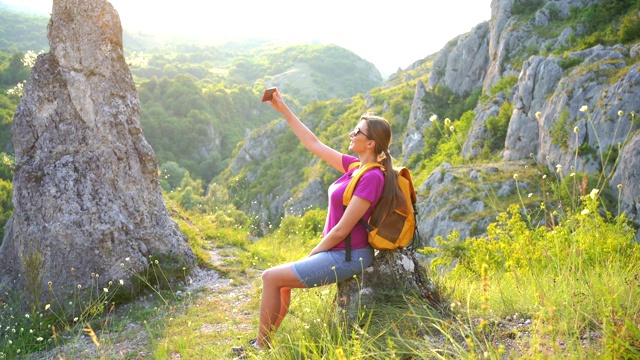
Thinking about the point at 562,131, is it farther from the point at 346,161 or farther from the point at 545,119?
the point at 346,161

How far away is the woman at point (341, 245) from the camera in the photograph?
421 centimetres

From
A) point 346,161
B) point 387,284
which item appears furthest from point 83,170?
point 387,284

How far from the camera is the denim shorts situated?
4.23 meters

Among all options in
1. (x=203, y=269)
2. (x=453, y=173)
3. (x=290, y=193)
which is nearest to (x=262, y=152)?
(x=290, y=193)

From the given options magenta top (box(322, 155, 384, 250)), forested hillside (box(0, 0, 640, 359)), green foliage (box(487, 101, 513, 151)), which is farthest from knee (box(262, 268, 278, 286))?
green foliage (box(487, 101, 513, 151))

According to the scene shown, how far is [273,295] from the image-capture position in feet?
14.1

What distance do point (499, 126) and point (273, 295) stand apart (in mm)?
21729

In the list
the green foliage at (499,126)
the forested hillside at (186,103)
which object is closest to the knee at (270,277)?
the green foliage at (499,126)

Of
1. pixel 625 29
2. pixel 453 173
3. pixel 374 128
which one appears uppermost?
pixel 625 29

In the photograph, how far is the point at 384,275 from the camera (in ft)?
14.8

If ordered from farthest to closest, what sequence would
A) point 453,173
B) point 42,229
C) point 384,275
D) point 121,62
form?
point 453,173 → point 121,62 → point 42,229 → point 384,275

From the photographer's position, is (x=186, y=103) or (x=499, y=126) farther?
(x=186, y=103)

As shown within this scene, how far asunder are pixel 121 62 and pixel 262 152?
56318 millimetres

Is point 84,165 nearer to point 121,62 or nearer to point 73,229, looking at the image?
point 73,229
